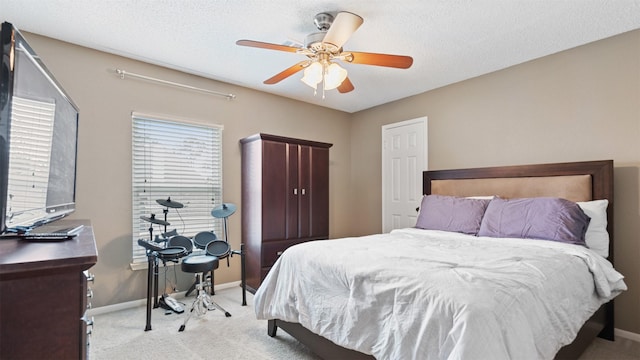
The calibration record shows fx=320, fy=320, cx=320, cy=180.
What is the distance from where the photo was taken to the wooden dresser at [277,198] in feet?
12.1

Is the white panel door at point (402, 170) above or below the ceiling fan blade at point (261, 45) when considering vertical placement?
below

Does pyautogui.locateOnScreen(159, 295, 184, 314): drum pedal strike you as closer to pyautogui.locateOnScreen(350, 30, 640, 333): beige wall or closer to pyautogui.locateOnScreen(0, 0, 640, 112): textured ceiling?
pyautogui.locateOnScreen(0, 0, 640, 112): textured ceiling

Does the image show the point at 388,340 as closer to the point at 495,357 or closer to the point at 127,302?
the point at 495,357

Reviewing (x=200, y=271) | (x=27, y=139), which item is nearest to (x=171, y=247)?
(x=200, y=271)

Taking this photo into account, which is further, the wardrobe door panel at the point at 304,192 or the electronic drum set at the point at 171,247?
the wardrobe door panel at the point at 304,192

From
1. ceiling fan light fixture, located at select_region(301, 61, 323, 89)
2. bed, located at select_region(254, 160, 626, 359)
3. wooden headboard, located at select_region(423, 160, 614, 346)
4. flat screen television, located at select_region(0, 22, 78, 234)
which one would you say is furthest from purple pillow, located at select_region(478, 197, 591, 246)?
flat screen television, located at select_region(0, 22, 78, 234)

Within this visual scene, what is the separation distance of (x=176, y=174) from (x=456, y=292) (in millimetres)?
3125

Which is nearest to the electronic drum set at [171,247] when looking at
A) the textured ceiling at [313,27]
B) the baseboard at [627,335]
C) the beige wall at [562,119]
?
the textured ceiling at [313,27]

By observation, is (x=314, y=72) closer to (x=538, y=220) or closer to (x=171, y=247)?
(x=171, y=247)

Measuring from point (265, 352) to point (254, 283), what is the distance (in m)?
1.46

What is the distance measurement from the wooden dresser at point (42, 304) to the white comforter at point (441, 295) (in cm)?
127

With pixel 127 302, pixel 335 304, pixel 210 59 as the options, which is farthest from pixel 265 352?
pixel 210 59

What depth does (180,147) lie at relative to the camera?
3.60 meters

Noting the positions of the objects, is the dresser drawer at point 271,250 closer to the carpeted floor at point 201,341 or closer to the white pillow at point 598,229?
the carpeted floor at point 201,341
